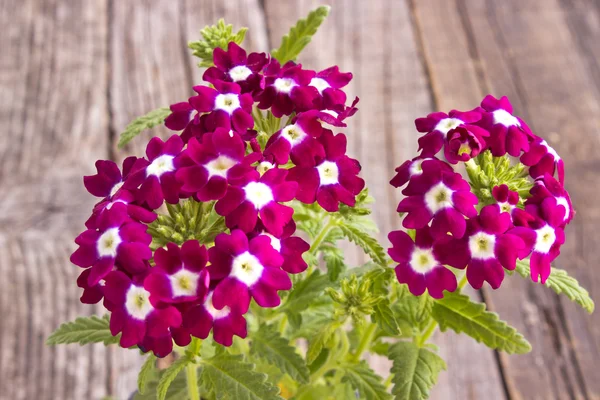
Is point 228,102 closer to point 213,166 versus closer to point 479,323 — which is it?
point 213,166

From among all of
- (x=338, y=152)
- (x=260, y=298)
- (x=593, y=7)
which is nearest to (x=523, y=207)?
(x=338, y=152)

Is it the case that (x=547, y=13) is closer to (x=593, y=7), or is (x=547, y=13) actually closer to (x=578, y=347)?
(x=593, y=7)

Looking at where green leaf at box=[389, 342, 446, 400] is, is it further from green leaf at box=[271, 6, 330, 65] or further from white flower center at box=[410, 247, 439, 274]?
green leaf at box=[271, 6, 330, 65]

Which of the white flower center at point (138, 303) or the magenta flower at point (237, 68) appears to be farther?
the magenta flower at point (237, 68)

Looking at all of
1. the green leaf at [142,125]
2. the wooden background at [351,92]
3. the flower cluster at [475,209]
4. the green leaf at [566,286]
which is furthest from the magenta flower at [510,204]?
the wooden background at [351,92]

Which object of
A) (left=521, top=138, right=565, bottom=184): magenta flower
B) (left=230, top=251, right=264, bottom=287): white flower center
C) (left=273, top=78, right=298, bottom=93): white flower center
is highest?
(left=273, top=78, right=298, bottom=93): white flower center

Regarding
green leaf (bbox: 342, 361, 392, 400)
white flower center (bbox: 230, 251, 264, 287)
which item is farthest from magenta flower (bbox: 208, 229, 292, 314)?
green leaf (bbox: 342, 361, 392, 400)

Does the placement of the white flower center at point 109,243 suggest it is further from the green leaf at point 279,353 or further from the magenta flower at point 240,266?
the green leaf at point 279,353
